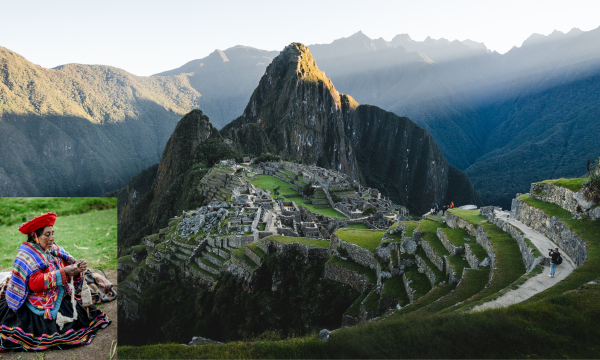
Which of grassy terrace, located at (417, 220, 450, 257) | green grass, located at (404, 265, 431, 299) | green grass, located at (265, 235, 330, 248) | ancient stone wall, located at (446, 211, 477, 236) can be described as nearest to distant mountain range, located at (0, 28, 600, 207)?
green grass, located at (265, 235, 330, 248)

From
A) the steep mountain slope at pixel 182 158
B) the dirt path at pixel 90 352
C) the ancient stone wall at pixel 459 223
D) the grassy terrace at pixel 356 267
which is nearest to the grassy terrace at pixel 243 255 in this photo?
the grassy terrace at pixel 356 267

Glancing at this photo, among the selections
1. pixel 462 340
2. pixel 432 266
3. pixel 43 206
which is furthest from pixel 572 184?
pixel 43 206

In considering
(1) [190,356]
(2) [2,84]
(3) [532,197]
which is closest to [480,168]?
(3) [532,197]

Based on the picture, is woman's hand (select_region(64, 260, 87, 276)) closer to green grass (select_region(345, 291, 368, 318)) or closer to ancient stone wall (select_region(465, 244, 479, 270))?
green grass (select_region(345, 291, 368, 318))

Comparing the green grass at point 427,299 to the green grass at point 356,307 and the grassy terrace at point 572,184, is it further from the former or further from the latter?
the grassy terrace at point 572,184

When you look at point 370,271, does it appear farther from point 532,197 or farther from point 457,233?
point 532,197

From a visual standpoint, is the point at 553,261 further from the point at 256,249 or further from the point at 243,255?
the point at 243,255
